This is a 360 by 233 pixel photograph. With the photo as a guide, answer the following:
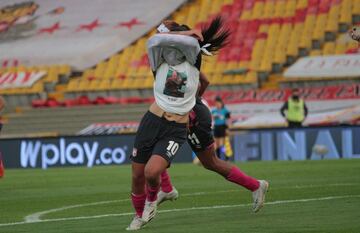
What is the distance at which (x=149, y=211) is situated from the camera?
37.7ft

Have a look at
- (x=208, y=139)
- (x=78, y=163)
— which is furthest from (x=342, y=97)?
(x=208, y=139)

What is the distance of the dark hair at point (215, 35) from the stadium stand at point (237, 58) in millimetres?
25395

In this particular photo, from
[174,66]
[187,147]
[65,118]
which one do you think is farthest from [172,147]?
[65,118]

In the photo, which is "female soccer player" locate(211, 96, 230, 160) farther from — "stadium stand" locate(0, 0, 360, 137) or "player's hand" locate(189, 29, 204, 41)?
"player's hand" locate(189, 29, 204, 41)

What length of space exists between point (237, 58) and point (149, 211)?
29.7 metres

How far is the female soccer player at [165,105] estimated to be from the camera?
11325 mm

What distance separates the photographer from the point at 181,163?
30125 millimetres

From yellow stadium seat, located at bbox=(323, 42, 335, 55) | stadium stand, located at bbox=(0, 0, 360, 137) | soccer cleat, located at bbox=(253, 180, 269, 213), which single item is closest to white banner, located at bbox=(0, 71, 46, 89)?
stadium stand, located at bbox=(0, 0, 360, 137)

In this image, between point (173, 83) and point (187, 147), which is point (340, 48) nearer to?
point (187, 147)

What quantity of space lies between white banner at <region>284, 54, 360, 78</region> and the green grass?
1324 cm

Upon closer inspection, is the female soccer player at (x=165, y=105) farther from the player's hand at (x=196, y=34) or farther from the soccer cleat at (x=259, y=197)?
the soccer cleat at (x=259, y=197)

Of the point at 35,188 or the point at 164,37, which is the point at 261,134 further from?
the point at 164,37

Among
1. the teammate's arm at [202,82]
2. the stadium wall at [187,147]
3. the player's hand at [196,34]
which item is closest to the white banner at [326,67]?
the stadium wall at [187,147]

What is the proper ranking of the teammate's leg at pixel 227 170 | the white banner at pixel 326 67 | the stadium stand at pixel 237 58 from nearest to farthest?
the teammate's leg at pixel 227 170 < the white banner at pixel 326 67 < the stadium stand at pixel 237 58
